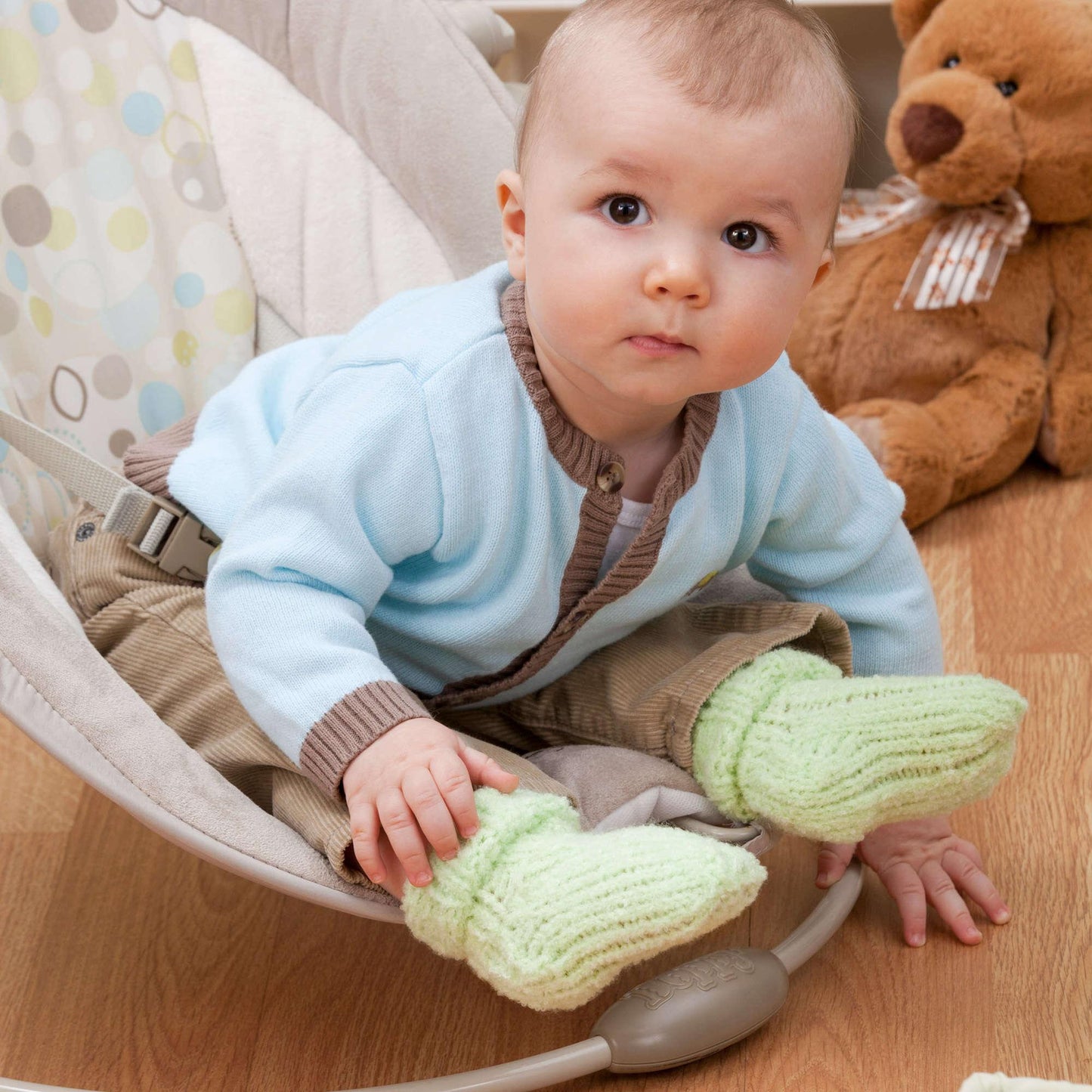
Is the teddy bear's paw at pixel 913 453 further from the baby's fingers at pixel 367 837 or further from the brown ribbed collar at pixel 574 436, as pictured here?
the baby's fingers at pixel 367 837

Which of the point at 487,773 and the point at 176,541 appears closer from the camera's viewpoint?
the point at 487,773

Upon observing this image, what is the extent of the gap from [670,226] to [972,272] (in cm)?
74

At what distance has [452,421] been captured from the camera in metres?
0.85

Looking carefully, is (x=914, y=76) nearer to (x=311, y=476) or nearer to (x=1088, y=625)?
(x=1088, y=625)

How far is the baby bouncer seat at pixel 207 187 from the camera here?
1.21 metres

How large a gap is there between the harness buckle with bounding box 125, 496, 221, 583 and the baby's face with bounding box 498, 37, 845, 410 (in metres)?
0.31

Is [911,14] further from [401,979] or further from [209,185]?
[401,979]

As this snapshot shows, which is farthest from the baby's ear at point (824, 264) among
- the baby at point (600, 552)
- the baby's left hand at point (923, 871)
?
the baby's left hand at point (923, 871)

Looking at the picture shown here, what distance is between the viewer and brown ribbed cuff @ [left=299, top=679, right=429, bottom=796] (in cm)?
78

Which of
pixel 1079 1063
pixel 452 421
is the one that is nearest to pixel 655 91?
pixel 452 421

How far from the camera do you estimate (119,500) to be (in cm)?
97

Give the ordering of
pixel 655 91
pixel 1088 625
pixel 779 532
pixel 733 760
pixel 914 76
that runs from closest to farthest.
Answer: pixel 655 91 → pixel 733 760 → pixel 779 532 → pixel 1088 625 → pixel 914 76

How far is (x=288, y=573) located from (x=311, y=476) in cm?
5

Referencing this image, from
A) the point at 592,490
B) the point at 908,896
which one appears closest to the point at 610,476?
the point at 592,490
